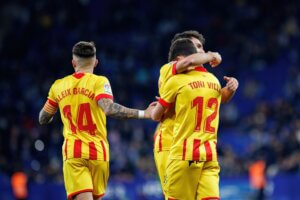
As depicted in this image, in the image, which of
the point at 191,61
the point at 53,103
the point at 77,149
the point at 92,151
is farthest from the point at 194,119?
the point at 53,103

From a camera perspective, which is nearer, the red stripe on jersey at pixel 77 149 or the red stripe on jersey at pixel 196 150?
the red stripe on jersey at pixel 196 150

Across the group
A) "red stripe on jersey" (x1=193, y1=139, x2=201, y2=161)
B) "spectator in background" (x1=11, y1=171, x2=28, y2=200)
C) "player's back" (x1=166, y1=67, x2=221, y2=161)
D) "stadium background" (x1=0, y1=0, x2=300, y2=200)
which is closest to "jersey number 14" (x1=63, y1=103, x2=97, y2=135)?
"player's back" (x1=166, y1=67, x2=221, y2=161)

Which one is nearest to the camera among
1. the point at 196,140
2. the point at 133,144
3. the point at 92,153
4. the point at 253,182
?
the point at 196,140

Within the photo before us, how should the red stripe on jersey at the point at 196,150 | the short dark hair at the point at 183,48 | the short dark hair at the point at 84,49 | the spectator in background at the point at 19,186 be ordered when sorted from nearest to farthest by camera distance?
1. the red stripe on jersey at the point at 196,150
2. the short dark hair at the point at 183,48
3. the short dark hair at the point at 84,49
4. the spectator in background at the point at 19,186

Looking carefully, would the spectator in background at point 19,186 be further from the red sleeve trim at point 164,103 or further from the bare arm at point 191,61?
the bare arm at point 191,61

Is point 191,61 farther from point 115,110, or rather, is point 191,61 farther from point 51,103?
point 51,103

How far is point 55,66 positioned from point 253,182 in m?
9.46

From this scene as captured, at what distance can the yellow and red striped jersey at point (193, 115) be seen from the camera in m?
7.84

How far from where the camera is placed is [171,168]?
7906 mm

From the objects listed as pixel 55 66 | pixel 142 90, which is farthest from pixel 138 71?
pixel 55 66

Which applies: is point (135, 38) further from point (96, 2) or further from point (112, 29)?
point (96, 2)

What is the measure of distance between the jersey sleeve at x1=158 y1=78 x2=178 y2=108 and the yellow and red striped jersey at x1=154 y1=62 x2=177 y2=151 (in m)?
0.10

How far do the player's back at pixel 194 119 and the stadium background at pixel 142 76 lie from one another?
9512 millimetres

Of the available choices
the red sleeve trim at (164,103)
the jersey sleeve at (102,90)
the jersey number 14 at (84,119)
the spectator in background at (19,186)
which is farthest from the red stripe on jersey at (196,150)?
the spectator in background at (19,186)
